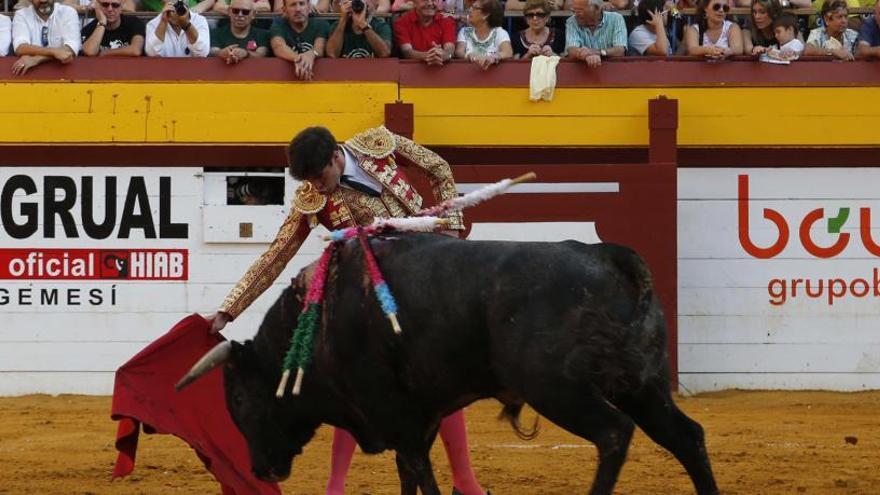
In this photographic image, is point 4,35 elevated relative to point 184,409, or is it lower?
elevated

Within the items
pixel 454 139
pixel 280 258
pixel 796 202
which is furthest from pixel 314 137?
pixel 796 202

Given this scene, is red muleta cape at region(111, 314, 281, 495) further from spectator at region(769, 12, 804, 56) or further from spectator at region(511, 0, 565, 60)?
spectator at region(769, 12, 804, 56)

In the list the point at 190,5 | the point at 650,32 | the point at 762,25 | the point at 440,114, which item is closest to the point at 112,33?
the point at 190,5

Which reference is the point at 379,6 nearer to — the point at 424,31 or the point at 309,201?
the point at 424,31

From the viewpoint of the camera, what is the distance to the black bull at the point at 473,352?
13.3ft

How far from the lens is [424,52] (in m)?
8.71

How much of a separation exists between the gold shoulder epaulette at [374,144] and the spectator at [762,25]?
4.43 m

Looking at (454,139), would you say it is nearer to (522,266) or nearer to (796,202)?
(796,202)

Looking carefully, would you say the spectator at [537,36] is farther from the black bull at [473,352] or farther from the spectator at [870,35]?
the black bull at [473,352]

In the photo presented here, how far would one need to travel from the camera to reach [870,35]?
878 centimetres

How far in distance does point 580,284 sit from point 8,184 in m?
5.37

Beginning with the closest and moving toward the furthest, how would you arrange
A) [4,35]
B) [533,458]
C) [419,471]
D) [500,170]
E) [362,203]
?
1. [419,471]
2. [362,203]
3. [533,458]
4. [500,170]
5. [4,35]

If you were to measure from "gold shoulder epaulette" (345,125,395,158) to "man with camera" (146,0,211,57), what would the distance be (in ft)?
12.8

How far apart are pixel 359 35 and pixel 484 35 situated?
0.74m
